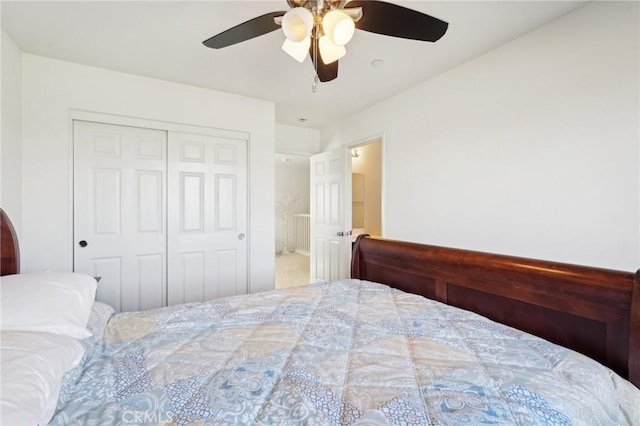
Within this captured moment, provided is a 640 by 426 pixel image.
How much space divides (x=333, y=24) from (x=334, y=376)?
1.31m

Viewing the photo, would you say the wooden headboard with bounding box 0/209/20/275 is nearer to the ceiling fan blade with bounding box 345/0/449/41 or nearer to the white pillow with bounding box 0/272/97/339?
the white pillow with bounding box 0/272/97/339

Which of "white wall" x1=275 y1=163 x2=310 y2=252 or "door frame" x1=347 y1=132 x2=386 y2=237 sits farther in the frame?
"white wall" x1=275 y1=163 x2=310 y2=252

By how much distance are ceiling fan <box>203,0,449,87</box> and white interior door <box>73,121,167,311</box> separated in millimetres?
1662

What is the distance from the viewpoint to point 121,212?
8.48 feet

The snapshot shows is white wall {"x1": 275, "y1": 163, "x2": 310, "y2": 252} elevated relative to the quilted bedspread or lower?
elevated

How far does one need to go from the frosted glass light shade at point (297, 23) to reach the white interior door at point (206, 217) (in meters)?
2.02

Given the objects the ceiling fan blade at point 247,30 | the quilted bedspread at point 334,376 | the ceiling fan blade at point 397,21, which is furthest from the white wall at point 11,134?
the ceiling fan blade at point 397,21

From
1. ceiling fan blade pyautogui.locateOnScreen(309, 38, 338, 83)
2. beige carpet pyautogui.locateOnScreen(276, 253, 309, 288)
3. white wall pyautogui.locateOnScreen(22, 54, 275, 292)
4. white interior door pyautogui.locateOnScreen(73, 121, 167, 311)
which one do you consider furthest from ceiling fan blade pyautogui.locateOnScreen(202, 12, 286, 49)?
beige carpet pyautogui.locateOnScreen(276, 253, 309, 288)

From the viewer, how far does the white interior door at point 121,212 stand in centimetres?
245

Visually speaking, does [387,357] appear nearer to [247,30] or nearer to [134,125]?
[247,30]

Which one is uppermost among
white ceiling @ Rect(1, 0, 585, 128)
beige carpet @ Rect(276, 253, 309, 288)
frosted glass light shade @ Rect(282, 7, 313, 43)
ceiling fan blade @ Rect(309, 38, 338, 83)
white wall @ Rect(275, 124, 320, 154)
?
white ceiling @ Rect(1, 0, 585, 128)

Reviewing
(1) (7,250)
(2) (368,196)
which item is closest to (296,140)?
(2) (368,196)

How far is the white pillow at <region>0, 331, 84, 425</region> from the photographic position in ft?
1.91

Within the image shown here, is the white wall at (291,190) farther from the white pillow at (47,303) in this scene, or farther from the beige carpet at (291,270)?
the white pillow at (47,303)
